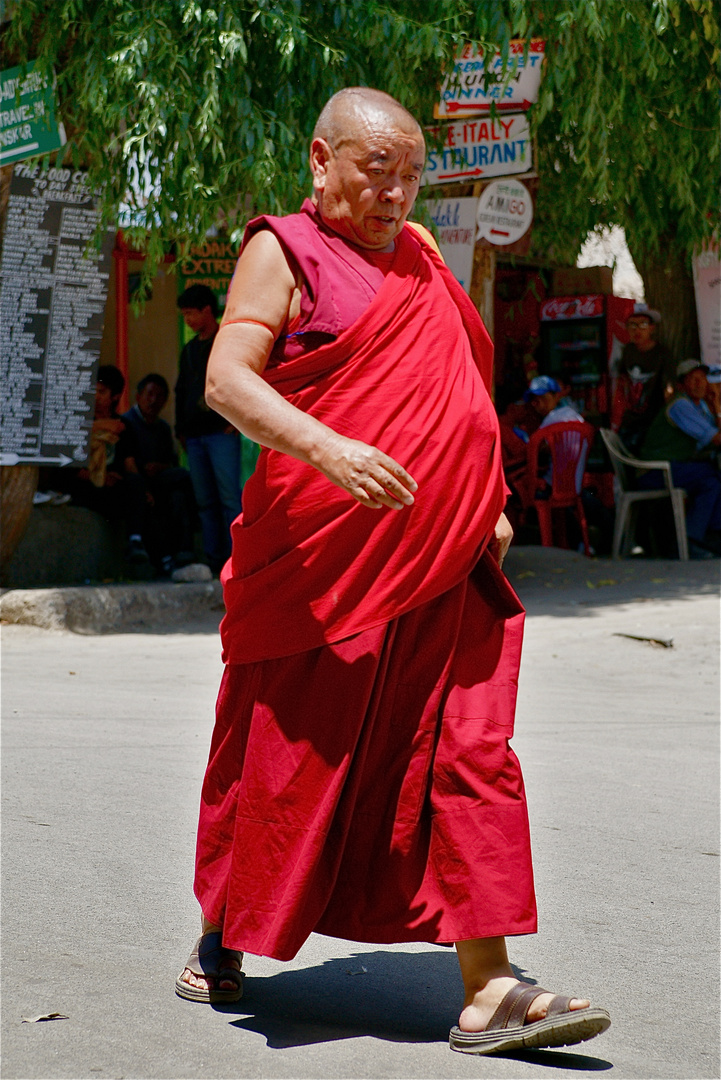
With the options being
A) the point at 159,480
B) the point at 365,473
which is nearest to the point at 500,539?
the point at 365,473

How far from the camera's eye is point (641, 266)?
12797 mm

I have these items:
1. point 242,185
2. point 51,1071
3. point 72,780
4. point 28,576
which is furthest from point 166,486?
point 51,1071

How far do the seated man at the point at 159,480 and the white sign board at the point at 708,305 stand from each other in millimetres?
5300

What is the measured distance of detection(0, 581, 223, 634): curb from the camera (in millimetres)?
7875

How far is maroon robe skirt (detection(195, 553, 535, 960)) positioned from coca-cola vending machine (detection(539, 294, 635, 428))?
34.0 ft

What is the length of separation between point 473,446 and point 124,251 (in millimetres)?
9822

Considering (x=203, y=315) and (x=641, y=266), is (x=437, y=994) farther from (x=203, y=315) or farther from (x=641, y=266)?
(x=641, y=266)

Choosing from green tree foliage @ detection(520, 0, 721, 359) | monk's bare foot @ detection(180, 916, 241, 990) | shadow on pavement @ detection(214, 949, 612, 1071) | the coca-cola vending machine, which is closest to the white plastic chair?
the coca-cola vending machine

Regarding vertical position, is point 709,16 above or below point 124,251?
above

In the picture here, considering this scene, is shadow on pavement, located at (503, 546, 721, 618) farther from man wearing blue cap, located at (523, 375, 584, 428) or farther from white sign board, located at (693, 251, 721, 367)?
white sign board, located at (693, 251, 721, 367)

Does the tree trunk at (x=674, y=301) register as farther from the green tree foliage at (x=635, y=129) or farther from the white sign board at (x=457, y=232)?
the white sign board at (x=457, y=232)

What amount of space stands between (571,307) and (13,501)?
641 cm

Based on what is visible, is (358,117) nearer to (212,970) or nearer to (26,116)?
(212,970)

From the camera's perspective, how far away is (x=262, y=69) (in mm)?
7773
